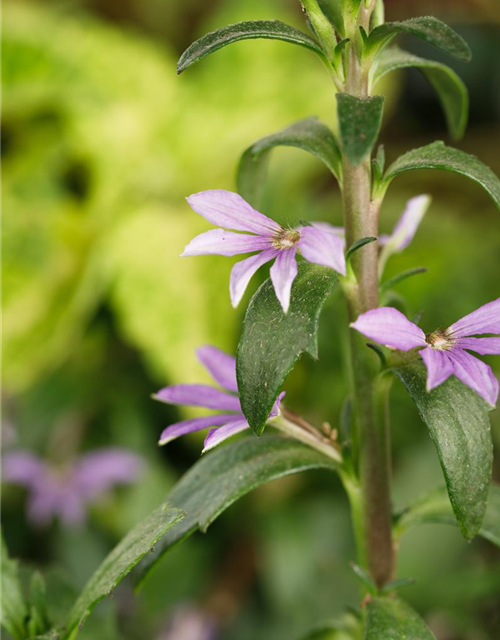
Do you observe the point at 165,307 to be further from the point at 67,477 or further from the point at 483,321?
the point at 483,321

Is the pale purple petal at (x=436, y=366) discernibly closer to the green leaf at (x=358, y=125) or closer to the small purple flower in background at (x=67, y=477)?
the green leaf at (x=358, y=125)

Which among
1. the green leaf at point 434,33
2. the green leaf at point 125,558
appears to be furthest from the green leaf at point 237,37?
the green leaf at point 125,558

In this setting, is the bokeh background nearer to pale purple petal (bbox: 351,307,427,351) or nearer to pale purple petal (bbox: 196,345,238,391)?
pale purple petal (bbox: 196,345,238,391)

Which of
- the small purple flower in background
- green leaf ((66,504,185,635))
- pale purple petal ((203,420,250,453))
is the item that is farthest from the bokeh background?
pale purple petal ((203,420,250,453))

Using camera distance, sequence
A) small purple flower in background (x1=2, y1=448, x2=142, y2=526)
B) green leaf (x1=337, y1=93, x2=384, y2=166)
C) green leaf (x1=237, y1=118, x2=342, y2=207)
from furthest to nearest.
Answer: small purple flower in background (x1=2, y1=448, x2=142, y2=526) < green leaf (x1=237, y1=118, x2=342, y2=207) < green leaf (x1=337, y1=93, x2=384, y2=166)

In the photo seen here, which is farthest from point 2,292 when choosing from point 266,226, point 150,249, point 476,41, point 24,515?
point 476,41

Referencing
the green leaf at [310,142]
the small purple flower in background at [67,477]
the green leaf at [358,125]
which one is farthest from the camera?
the small purple flower in background at [67,477]

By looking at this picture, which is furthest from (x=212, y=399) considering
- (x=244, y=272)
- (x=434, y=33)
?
(x=434, y=33)
